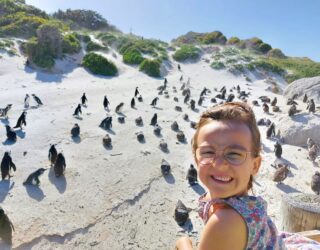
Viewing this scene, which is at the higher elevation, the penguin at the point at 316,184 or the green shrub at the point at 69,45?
the green shrub at the point at 69,45

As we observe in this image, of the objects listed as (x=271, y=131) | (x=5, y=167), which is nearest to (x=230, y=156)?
(x=5, y=167)

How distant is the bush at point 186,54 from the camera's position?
1789 inches

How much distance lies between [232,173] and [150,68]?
35870mm

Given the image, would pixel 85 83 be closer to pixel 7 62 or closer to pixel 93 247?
pixel 7 62

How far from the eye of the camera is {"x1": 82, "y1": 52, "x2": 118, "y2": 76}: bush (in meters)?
34.0

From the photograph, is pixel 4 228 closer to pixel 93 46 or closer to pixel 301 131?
pixel 301 131

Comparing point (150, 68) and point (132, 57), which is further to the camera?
point (132, 57)

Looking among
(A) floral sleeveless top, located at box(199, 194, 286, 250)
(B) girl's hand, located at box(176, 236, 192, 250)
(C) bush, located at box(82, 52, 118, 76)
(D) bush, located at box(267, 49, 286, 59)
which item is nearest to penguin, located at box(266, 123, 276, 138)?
(B) girl's hand, located at box(176, 236, 192, 250)

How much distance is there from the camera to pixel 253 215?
182cm

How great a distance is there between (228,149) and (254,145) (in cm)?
16

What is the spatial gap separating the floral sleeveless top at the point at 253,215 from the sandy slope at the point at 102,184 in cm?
565

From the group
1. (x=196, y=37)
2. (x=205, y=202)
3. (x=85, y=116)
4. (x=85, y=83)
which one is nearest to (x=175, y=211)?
(x=205, y=202)

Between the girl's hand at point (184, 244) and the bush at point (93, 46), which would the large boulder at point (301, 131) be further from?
the bush at point (93, 46)

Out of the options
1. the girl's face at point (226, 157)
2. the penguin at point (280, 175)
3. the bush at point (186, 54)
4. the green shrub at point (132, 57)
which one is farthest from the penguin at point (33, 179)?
the bush at point (186, 54)
